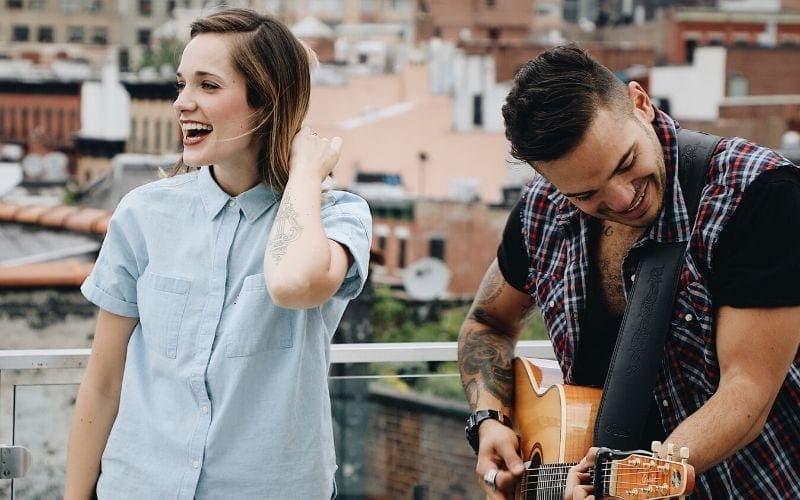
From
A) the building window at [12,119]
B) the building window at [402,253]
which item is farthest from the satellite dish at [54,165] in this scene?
the building window at [402,253]

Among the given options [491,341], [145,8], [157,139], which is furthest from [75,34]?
[491,341]

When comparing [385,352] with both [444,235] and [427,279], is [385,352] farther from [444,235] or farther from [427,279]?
[444,235]

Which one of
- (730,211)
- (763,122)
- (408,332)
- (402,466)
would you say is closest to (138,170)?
(408,332)

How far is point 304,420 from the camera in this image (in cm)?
204

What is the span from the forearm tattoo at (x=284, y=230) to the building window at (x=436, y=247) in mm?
29299

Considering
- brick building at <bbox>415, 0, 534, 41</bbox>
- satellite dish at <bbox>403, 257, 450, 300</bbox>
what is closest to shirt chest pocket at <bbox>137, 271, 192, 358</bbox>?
satellite dish at <bbox>403, 257, 450, 300</bbox>

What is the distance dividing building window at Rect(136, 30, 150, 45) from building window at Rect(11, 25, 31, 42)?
504 centimetres

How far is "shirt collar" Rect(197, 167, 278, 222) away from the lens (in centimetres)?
209

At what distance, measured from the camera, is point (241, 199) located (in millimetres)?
2100

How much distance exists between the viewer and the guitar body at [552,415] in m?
2.24

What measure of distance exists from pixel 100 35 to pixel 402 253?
25.6m

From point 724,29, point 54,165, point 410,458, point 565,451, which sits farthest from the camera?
point 724,29

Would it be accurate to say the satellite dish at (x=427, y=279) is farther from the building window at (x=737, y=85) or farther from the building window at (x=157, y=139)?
the building window at (x=737, y=85)

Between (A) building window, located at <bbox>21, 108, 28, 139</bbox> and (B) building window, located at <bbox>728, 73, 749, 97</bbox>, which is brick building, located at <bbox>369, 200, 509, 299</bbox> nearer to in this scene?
(B) building window, located at <bbox>728, 73, 749, 97</bbox>
